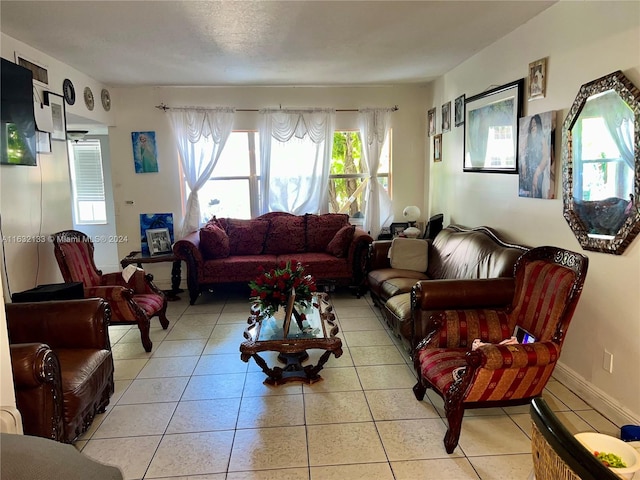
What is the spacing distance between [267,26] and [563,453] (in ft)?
10.6

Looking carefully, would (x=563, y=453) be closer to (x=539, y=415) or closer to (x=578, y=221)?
(x=539, y=415)

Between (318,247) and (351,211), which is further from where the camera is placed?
(351,211)

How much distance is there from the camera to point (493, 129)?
377 cm

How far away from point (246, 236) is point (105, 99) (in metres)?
2.32

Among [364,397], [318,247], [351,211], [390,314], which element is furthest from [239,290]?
[364,397]

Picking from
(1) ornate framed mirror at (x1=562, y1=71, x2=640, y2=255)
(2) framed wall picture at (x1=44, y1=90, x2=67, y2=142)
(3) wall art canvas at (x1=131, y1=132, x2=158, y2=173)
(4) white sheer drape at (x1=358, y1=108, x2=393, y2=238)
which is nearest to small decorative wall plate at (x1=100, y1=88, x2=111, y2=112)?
(3) wall art canvas at (x1=131, y1=132, x2=158, y2=173)

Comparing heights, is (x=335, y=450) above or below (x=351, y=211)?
below

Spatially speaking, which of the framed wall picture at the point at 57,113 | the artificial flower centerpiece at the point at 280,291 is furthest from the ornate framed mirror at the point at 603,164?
the framed wall picture at the point at 57,113

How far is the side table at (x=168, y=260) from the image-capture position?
4.96m

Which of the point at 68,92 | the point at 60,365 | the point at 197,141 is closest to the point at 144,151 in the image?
the point at 197,141

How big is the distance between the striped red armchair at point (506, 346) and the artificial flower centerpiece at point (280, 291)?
33.7 inches

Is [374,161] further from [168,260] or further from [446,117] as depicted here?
[168,260]

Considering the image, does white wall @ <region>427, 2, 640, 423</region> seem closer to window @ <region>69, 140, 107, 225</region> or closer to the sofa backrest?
the sofa backrest

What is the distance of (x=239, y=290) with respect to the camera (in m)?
5.26
